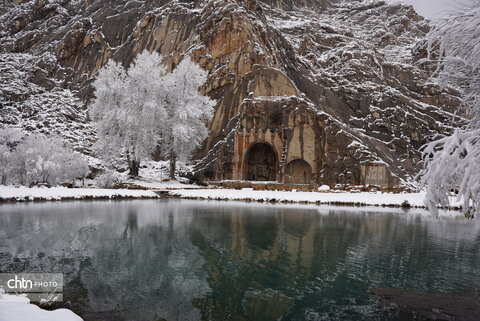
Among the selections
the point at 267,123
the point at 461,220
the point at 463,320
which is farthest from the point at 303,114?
the point at 463,320

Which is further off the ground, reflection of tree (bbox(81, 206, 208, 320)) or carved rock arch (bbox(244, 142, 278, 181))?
carved rock arch (bbox(244, 142, 278, 181))

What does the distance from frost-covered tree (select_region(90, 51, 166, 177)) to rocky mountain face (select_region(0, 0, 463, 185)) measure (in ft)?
33.9

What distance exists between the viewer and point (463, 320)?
7.77 m

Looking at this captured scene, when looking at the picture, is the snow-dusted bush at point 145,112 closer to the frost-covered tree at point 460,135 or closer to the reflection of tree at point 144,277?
the reflection of tree at point 144,277

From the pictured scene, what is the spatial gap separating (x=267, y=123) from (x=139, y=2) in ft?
232

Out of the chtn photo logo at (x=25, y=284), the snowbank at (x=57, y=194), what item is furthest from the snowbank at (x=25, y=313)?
the snowbank at (x=57, y=194)

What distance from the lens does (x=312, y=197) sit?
3562 centimetres

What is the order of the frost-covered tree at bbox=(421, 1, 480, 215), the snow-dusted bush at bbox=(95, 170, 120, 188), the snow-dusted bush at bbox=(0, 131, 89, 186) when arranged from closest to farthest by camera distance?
1. the frost-covered tree at bbox=(421, 1, 480, 215)
2. the snow-dusted bush at bbox=(0, 131, 89, 186)
3. the snow-dusted bush at bbox=(95, 170, 120, 188)

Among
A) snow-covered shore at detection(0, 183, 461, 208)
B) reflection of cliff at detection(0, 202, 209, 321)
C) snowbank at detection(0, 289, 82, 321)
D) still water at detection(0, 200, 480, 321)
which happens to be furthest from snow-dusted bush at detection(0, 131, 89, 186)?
snowbank at detection(0, 289, 82, 321)

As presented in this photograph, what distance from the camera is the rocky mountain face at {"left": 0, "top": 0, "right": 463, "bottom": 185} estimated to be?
156 ft

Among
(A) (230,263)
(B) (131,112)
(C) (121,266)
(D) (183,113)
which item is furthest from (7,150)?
(A) (230,263)

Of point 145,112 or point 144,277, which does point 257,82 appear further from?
point 144,277

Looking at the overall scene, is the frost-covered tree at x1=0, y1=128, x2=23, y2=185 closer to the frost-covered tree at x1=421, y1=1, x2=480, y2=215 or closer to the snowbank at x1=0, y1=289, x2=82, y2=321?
the snowbank at x1=0, y1=289, x2=82, y2=321

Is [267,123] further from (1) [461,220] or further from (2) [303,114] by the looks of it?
(1) [461,220]
